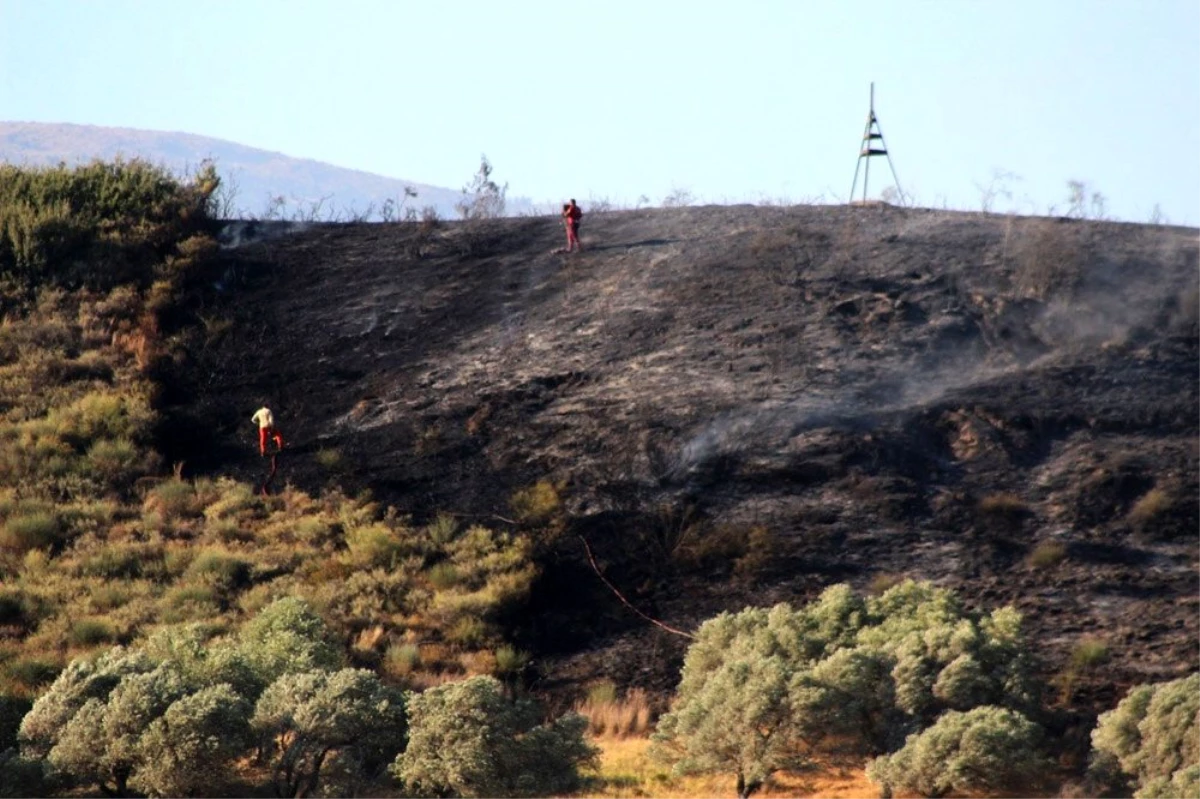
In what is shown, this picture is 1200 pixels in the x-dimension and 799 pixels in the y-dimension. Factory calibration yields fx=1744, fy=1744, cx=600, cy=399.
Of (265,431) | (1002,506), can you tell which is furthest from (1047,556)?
(265,431)

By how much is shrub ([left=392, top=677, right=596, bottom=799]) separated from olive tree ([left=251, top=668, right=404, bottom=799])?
30cm

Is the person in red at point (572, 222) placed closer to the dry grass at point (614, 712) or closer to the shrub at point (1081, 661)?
the dry grass at point (614, 712)

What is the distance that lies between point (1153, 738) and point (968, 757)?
1735 mm

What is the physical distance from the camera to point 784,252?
28.9m

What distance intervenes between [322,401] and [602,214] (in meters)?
7.82

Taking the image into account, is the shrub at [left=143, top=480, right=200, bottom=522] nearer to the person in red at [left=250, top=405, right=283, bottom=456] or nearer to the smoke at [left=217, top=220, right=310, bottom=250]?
the person in red at [left=250, top=405, right=283, bottom=456]

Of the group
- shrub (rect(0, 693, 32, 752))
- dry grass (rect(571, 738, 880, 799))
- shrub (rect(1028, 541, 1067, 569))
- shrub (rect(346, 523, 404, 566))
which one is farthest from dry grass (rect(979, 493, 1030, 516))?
shrub (rect(0, 693, 32, 752))

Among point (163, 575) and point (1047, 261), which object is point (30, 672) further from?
point (1047, 261)

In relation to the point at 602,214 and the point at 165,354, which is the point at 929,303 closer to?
the point at 602,214

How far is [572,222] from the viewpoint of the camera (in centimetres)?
3012

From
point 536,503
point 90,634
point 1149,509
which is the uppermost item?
point 1149,509

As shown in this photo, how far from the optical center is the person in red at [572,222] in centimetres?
2998

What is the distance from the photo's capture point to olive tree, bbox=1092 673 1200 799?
50.5ft

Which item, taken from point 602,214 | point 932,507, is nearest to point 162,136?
point 602,214
